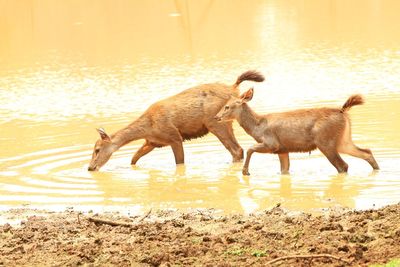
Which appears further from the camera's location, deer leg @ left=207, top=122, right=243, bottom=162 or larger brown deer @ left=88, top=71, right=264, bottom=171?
larger brown deer @ left=88, top=71, right=264, bottom=171

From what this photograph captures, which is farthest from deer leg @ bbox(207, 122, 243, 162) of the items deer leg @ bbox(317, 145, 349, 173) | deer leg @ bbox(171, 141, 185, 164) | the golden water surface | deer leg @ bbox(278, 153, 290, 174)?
deer leg @ bbox(317, 145, 349, 173)

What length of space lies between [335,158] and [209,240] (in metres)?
4.23

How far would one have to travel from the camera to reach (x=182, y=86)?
71.2 ft

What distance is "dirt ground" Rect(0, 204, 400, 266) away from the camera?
8.83 m

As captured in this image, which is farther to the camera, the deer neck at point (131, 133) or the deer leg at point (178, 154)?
the deer neck at point (131, 133)

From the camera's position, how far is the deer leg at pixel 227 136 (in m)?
15.3

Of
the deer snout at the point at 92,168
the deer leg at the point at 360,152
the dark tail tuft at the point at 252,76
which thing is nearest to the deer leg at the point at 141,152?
the deer snout at the point at 92,168

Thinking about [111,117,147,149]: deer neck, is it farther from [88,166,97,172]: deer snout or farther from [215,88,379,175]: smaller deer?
[215,88,379,175]: smaller deer

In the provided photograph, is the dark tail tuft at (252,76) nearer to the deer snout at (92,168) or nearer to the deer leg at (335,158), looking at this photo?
the deer leg at (335,158)

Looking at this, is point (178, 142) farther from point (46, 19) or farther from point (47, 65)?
point (46, 19)

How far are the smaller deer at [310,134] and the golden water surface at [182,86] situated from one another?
0.28 m

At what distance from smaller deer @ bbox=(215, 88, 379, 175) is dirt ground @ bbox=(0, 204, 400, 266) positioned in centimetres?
265

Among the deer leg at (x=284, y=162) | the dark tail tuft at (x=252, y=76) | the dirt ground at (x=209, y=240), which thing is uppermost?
the dirt ground at (x=209, y=240)

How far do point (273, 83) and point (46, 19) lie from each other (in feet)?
58.8
